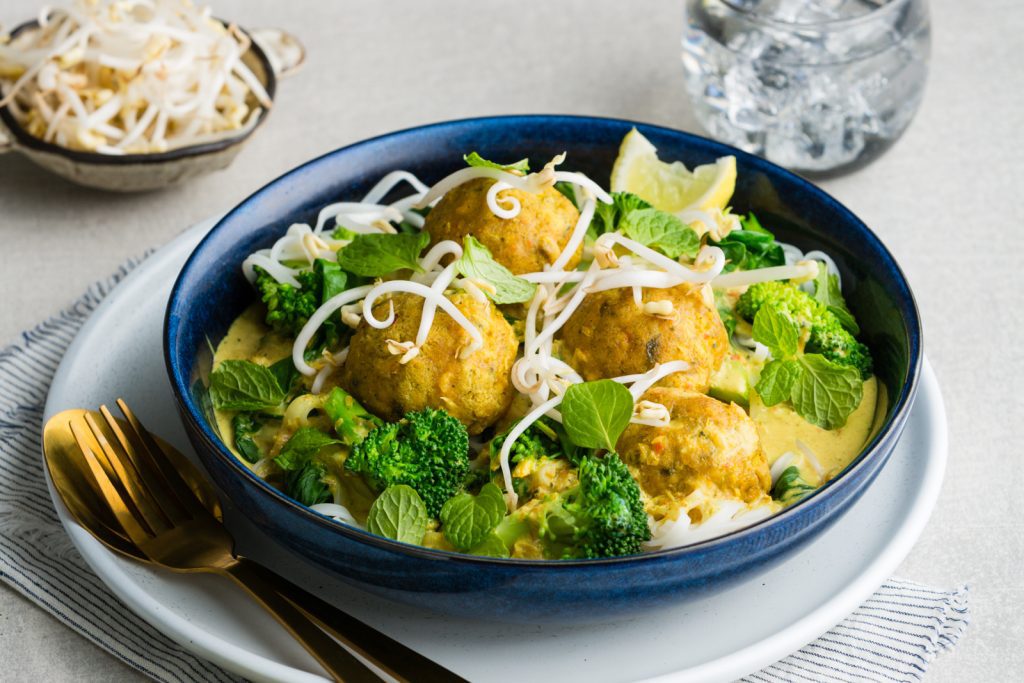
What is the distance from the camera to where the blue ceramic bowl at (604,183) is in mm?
3266

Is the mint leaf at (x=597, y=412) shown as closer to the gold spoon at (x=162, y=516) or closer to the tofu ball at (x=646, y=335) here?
the tofu ball at (x=646, y=335)

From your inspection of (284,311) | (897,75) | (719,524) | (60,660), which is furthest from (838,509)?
(897,75)

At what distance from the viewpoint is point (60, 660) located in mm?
3867

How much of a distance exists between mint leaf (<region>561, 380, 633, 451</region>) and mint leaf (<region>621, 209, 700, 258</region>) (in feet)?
2.34

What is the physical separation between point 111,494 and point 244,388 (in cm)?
57

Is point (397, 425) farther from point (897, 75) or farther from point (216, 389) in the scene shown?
point (897, 75)

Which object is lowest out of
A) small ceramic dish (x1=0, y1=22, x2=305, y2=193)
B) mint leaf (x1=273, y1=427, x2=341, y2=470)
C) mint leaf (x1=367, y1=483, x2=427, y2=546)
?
small ceramic dish (x1=0, y1=22, x2=305, y2=193)

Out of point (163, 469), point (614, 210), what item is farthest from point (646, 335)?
point (163, 469)

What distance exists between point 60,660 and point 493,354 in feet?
5.74

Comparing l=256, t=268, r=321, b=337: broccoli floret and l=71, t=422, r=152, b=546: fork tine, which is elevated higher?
l=256, t=268, r=321, b=337: broccoli floret

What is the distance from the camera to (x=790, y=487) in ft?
12.3

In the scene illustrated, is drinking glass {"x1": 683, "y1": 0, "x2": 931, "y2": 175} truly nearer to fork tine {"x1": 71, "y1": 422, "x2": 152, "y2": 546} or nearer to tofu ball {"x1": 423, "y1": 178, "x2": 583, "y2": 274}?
tofu ball {"x1": 423, "y1": 178, "x2": 583, "y2": 274}

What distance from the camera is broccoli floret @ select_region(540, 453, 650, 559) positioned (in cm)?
336

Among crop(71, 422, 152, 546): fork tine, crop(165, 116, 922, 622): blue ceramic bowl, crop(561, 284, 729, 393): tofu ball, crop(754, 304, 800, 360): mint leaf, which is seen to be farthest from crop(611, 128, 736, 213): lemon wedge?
crop(71, 422, 152, 546): fork tine
